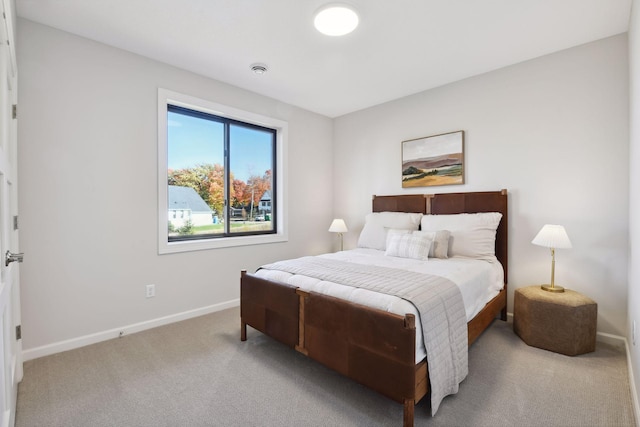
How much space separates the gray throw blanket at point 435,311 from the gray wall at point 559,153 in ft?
4.91

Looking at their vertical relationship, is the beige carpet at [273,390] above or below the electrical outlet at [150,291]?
below

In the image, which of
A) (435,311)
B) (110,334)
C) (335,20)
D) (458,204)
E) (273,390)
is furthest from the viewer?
(458,204)

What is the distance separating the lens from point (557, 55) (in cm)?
272

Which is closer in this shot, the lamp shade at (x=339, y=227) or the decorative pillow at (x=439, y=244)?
the decorative pillow at (x=439, y=244)

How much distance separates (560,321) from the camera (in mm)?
2258

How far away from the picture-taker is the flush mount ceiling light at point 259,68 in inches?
115

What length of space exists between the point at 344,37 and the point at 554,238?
2.37 meters

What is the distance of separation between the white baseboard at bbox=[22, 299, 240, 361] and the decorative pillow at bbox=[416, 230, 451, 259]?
233cm

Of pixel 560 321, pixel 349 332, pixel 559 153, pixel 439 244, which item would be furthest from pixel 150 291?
pixel 559 153

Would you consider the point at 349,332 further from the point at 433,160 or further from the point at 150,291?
the point at 433,160

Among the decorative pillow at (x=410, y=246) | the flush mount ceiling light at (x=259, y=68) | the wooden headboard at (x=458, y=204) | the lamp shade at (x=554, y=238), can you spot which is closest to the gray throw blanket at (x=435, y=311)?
the decorative pillow at (x=410, y=246)

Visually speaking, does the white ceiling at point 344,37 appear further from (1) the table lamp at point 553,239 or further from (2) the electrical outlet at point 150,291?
(2) the electrical outlet at point 150,291

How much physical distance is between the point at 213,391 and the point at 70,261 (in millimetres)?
1617

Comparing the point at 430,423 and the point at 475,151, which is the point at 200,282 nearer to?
the point at 430,423
